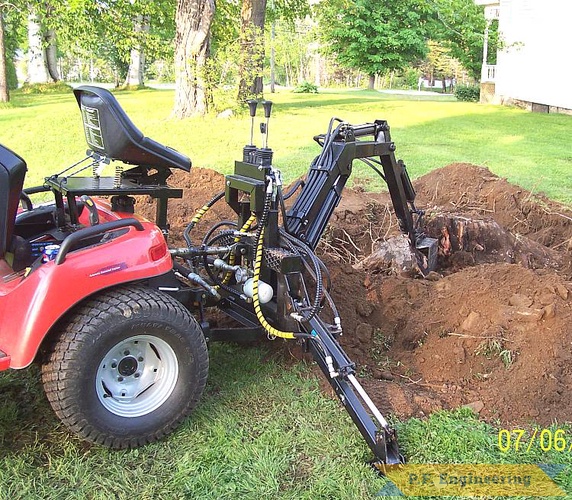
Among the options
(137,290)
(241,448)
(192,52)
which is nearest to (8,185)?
(137,290)

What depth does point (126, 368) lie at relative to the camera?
10.8 ft

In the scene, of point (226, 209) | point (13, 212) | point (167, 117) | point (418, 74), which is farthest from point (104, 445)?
point (418, 74)

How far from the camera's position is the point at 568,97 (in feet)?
67.5

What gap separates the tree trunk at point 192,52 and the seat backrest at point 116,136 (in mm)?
11988

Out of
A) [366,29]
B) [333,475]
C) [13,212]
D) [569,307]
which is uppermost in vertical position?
[366,29]

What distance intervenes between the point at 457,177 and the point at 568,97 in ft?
48.9

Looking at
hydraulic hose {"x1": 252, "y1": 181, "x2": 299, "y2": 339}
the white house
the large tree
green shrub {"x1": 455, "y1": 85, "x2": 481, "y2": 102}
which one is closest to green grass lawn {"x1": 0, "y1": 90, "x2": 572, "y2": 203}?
the white house

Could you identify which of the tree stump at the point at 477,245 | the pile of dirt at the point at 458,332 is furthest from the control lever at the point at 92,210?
the tree stump at the point at 477,245

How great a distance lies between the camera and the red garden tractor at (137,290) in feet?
9.89

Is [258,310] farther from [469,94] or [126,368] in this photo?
[469,94]

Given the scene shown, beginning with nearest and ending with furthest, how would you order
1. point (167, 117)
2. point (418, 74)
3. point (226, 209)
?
point (226, 209) < point (167, 117) < point (418, 74)

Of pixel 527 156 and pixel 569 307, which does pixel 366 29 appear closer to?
pixel 527 156

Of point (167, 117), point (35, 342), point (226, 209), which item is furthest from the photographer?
point (167, 117)
